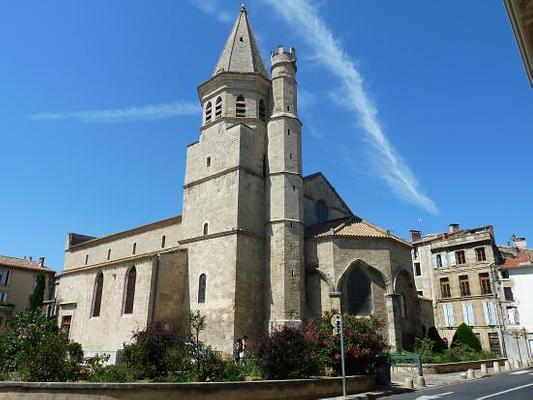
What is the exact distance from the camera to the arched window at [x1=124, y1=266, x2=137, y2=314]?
2420 cm

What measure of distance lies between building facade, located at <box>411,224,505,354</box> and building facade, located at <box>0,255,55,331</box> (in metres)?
35.7

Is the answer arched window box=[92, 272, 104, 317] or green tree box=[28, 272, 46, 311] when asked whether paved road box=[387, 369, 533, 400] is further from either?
green tree box=[28, 272, 46, 311]

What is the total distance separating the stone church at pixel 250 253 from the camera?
21.9 m

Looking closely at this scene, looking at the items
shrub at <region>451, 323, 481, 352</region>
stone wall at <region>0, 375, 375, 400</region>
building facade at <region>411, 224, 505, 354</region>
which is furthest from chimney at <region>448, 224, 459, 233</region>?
stone wall at <region>0, 375, 375, 400</region>

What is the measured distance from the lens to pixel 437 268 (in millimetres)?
37750

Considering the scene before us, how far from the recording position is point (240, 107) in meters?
26.7

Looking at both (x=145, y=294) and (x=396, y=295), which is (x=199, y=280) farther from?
(x=396, y=295)

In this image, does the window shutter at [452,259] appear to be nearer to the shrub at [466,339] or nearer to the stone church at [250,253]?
the shrub at [466,339]

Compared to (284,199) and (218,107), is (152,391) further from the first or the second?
(218,107)

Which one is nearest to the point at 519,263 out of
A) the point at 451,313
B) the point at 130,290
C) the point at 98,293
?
the point at 451,313

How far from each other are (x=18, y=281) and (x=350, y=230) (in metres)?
32.9

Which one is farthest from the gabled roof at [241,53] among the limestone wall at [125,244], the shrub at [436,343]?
the shrub at [436,343]

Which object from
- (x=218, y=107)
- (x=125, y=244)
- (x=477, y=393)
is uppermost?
(x=218, y=107)

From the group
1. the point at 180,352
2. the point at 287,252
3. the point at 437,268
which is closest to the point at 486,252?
the point at 437,268
